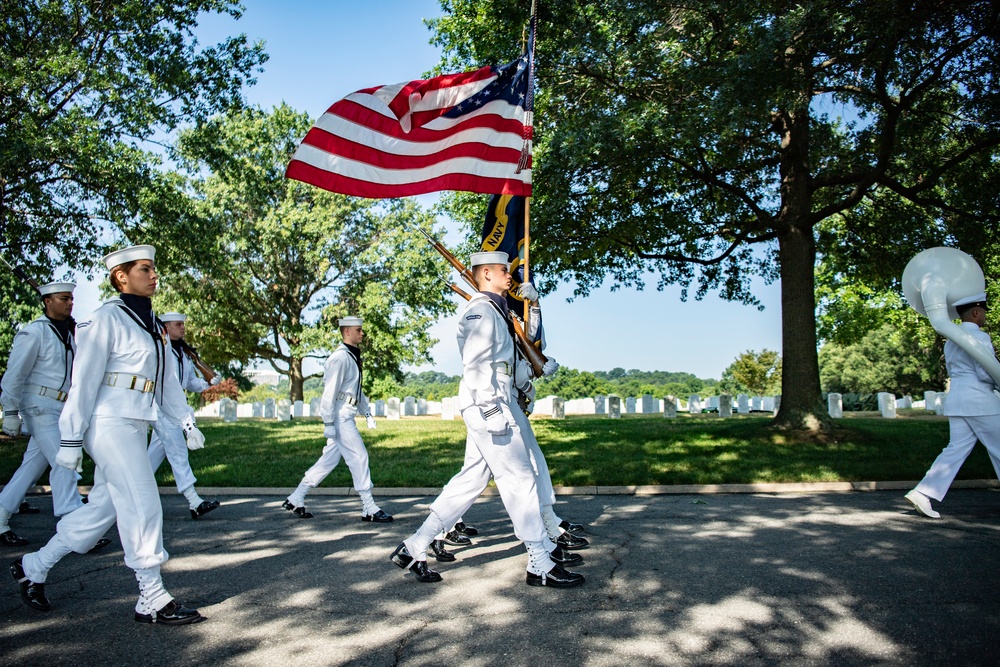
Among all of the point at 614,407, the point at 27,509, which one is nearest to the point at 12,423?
the point at 27,509

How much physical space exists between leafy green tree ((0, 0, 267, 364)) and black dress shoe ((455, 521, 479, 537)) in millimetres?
12725

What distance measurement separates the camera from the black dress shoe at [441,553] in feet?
19.2

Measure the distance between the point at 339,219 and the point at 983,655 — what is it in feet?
112

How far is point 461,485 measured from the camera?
5590 millimetres

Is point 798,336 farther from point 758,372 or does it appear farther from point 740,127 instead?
point 758,372

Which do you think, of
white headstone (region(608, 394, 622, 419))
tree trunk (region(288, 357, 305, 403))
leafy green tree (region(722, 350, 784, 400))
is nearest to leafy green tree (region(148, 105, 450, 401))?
tree trunk (region(288, 357, 305, 403))

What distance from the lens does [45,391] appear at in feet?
23.4

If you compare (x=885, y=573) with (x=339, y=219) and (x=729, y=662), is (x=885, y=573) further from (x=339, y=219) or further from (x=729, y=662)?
(x=339, y=219)

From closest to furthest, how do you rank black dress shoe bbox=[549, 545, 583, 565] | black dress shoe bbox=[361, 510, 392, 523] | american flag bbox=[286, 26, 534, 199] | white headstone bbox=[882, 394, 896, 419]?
black dress shoe bbox=[549, 545, 583, 565]
black dress shoe bbox=[361, 510, 392, 523]
american flag bbox=[286, 26, 534, 199]
white headstone bbox=[882, 394, 896, 419]

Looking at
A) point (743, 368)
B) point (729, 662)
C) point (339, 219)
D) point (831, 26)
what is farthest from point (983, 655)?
point (743, 368)

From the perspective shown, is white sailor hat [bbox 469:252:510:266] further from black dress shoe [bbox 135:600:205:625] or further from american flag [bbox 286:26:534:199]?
black dress shoe [bbox 135:600:205:625]

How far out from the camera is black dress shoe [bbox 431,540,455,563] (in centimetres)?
584

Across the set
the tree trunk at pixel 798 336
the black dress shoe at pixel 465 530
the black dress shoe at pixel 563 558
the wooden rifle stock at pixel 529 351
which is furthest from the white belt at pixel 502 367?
the tree trunk at pixel 798 336

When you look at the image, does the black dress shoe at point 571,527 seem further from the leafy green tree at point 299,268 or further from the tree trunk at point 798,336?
the leafy green tree at point 299,268
